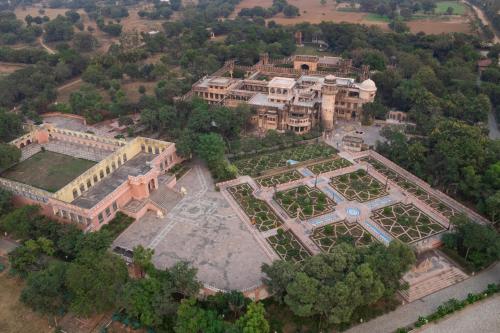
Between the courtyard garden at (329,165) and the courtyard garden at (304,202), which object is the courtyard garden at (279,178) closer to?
the courtyard garden at (304,202)

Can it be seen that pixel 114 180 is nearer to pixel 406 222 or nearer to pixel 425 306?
pixel 406 222

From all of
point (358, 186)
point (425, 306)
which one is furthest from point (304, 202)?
point (425, 306)

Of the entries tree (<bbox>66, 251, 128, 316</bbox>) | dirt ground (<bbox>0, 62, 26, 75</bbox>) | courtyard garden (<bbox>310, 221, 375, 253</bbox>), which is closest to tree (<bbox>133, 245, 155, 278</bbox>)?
tree (<bbox>66, 251, 128, 316</bbox>)

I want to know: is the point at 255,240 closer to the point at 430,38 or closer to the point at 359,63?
the point at 359,63

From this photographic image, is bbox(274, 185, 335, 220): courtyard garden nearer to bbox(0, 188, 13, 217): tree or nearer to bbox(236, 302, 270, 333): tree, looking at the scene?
bbox(236, 302, 270, 333): tree

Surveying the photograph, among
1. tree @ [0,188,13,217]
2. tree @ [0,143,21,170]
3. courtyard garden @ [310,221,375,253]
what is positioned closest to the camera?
courtyard garden @ [310,221,375,253]

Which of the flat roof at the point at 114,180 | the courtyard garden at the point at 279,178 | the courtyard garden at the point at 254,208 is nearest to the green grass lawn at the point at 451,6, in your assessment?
the courtyard garden at the point at 279,178

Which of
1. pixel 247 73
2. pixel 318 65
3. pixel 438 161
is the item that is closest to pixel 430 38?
pixel 318 65
